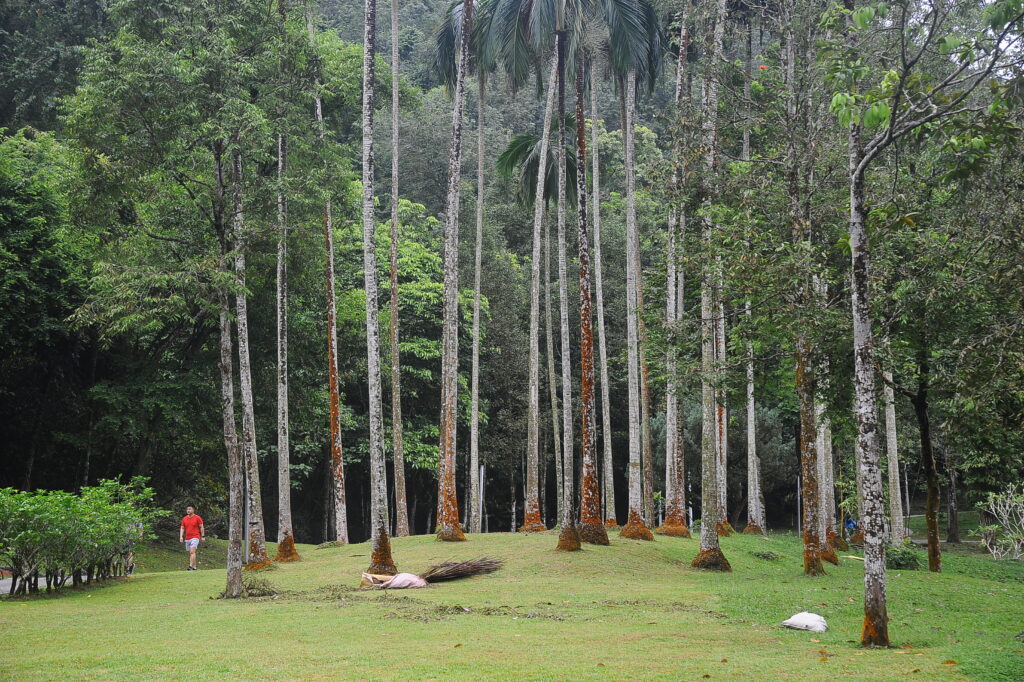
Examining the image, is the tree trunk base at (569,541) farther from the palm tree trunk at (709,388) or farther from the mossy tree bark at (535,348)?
the mossy tree bark at (535,348)

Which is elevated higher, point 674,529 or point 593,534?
→ point 593,534

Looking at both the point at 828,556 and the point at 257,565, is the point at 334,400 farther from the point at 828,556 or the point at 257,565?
the point at 828,556

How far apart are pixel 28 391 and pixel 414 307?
53.1ft

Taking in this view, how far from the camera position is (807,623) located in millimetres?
10086

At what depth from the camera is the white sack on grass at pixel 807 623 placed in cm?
1000

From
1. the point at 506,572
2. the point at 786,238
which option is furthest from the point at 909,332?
the point at 506,572

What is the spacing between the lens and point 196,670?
7359mm

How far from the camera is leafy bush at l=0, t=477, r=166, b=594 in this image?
13.6m

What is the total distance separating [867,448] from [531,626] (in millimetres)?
4508

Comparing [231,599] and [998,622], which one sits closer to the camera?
[998,622]

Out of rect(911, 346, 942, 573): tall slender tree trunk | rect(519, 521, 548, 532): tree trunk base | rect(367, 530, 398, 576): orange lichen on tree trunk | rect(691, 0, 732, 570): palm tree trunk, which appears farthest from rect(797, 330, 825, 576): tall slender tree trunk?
rect(519, 521, 548, 532): tree trunk base

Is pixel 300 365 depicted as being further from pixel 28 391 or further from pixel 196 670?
pixel 196 670

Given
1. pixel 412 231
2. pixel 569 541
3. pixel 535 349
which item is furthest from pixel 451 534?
pixel 412 231

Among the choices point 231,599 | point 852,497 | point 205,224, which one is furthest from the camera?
point 852,497
